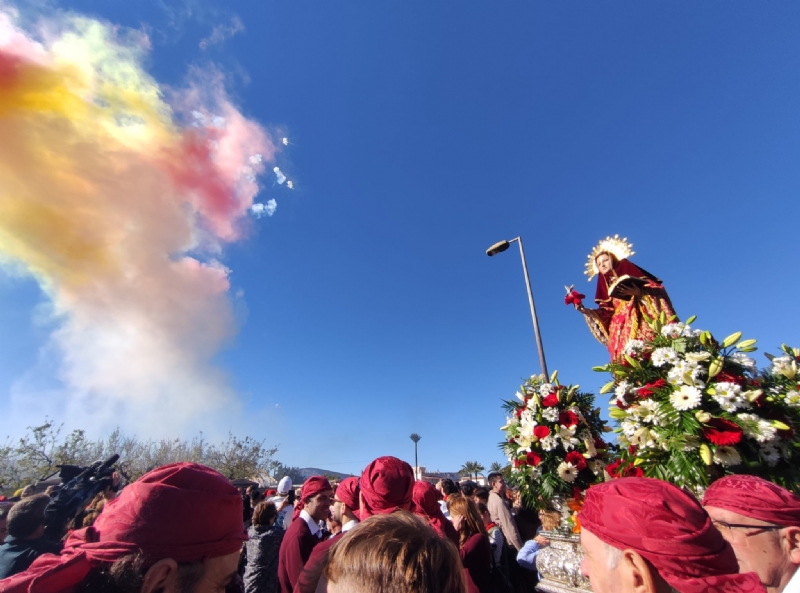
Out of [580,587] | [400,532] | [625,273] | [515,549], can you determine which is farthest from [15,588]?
[625,273]

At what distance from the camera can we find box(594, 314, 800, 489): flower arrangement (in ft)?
9.51

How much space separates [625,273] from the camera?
18.8 ft

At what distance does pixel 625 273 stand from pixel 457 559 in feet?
18.2

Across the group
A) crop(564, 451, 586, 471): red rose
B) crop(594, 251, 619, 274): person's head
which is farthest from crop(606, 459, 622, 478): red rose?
crop(594, 251, 619, 274): person's head

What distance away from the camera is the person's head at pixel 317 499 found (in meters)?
4.33

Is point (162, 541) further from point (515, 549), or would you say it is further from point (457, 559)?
point (515, 549)

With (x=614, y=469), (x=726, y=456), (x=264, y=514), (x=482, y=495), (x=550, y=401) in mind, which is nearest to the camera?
(x=726, y=456)

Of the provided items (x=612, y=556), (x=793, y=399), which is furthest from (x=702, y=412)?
(x=612, y=556)

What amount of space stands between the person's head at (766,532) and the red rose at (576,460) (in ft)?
4.52

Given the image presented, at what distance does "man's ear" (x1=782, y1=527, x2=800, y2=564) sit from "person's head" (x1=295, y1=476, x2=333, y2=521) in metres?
3.95

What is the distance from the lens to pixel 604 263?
6.28m

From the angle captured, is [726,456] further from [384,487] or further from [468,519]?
[384,487]

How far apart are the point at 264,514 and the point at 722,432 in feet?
17.3

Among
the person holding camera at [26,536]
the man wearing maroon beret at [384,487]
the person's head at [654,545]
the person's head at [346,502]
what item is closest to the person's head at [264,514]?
the person's head at [346,502]
